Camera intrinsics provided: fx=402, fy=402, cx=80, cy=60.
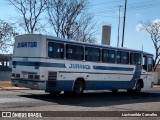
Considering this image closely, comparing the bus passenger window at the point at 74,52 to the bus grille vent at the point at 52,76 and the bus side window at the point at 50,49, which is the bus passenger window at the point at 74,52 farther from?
the bus grille vent at the point at 52,76

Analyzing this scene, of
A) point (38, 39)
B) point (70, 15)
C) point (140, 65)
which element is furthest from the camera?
point (70, 15)

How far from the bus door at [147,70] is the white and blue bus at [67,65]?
6.95ft

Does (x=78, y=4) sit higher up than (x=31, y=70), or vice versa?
(x=78, y=4)

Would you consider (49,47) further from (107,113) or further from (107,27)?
(107,27)

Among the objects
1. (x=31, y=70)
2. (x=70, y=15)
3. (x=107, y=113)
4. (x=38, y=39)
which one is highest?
(x=70, y=15)

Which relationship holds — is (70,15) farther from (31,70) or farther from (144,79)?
(31,70)

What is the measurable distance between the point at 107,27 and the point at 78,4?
9.37 metres

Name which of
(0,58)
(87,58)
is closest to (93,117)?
(87,58)

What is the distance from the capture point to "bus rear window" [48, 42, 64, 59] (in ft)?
67.6

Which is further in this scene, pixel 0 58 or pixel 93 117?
pixel 0 58

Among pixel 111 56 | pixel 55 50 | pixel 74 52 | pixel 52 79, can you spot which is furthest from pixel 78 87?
pixel 111 56

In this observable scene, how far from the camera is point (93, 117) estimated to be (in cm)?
1341

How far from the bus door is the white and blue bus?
2.12m

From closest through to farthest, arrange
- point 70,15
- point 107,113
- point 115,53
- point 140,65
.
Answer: point 107,113 < point 115,53 < point 140,65 < point 70,15
